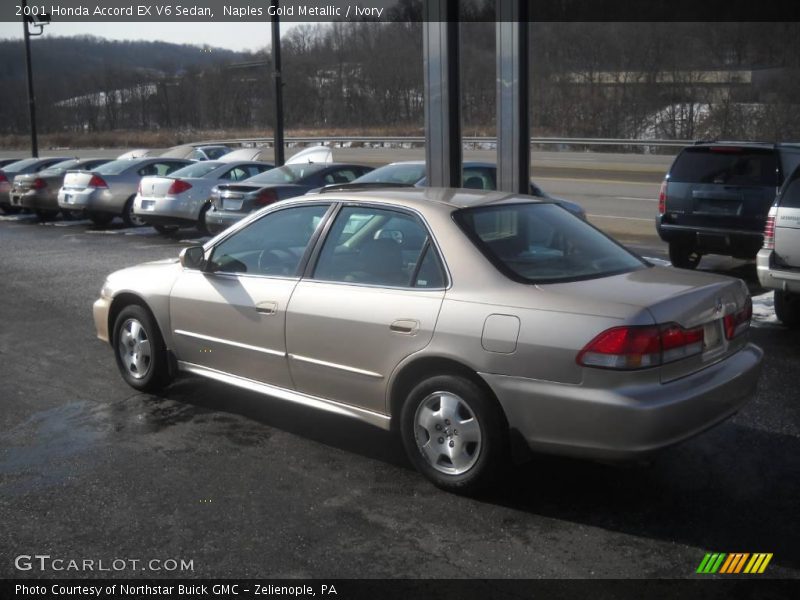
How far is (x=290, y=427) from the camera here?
5.67 metres

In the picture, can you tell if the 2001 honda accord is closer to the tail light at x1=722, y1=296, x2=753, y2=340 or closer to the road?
the tail light at x1=722, y1=296, x2=753, y2=340

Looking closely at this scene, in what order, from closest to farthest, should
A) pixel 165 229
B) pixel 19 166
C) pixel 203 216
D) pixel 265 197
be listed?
1. pixel 265 197
2. pixel 203 216
3. pixel 165 229
4. pixel 19 166

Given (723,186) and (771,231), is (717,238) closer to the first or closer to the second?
(723,186)

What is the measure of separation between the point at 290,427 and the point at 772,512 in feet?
9.43

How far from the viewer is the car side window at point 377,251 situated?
474cm

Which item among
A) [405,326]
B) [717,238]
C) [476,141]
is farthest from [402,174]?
[476,141]

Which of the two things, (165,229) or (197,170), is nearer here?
(197,170)

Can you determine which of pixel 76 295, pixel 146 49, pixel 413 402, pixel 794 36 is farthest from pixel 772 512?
pixel 146 49

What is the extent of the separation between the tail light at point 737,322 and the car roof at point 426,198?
134 cm

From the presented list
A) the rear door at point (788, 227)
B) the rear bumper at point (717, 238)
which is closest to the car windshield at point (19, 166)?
the rear bumper at point (717, 238)

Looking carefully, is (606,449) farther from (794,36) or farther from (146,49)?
(146,49)

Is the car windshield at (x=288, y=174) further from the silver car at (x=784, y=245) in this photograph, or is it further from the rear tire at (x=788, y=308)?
the silver car at (x=784, y=245)

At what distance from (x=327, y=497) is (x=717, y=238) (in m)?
7.97

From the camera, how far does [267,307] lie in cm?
528
